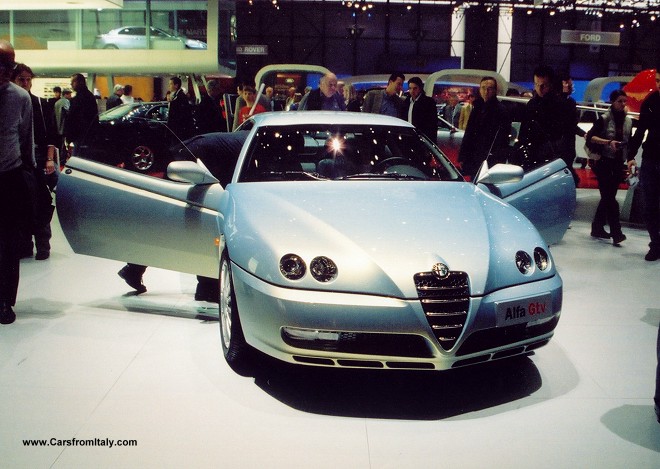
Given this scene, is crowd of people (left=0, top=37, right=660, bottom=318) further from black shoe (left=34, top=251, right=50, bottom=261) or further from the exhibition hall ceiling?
the exhibition hall ceiling

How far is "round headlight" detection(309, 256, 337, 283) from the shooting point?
331 centimetres

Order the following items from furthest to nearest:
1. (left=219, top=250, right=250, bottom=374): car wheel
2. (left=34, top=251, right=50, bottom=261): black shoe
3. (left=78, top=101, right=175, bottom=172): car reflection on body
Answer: (left=34, top=251, right=50, bottom=261): black shoe, (left=78, top=101, right=175, bottom=172): car reflection on body, (left=219, top=250, right=250, bottom=374): car wheel

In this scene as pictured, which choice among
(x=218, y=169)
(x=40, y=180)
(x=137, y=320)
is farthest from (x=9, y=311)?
(x=40, y=180)

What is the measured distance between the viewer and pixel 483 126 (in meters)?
7.36

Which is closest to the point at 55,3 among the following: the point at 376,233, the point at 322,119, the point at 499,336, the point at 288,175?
the point at 322,119

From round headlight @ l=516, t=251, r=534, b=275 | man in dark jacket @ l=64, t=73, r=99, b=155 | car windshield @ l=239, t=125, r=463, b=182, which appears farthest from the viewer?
man in dark jacket @ l=64, t=73, r=99, b=155

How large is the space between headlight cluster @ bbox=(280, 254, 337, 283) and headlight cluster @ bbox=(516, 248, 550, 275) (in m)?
0.92

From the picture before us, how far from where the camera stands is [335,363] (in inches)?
132

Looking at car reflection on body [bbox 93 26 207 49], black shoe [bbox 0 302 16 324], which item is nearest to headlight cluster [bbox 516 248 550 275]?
black shoe [bbox 0 302 16 324]

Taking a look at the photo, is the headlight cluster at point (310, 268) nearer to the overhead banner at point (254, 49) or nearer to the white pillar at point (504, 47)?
the overhead banner at point (254, 49)

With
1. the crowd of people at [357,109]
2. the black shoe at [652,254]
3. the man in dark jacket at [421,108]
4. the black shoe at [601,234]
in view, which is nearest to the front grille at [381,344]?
the crowd of people at [357,109]

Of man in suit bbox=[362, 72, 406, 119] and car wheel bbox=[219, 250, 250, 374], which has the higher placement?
man in suit bbox=[362, 72, 406, 119]

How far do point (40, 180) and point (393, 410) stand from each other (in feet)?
15.7

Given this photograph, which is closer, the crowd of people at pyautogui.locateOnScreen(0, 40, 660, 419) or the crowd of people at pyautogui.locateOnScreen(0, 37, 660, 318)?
the crowd of people at pyautogui.locateOnScreen(0, 40, 660, 419)
